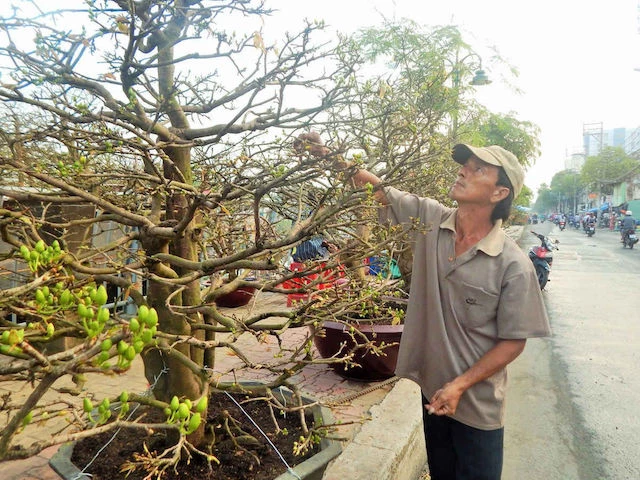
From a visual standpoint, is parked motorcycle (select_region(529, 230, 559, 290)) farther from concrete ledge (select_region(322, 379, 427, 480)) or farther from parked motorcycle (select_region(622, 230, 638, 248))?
parked motorcycle (select_region(622, 230, 638, 248))

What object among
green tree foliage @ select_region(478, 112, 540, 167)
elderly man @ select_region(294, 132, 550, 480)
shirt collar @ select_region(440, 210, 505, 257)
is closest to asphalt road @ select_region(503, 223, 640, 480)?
elderly man @ select_region(294, 132, 550, 480)

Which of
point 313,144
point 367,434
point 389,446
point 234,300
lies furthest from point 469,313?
point 234,300

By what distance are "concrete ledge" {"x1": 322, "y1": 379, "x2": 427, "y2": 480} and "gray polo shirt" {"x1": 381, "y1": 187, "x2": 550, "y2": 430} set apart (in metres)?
0.77

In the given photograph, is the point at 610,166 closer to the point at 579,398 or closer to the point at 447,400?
the point at 579,398

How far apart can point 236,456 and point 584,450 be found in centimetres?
306

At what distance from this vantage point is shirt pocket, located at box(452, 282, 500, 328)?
7.34ft

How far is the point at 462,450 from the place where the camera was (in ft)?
7.69

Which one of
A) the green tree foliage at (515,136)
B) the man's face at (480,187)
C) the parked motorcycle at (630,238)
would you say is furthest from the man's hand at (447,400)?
the parked motorcycle at (630,238)

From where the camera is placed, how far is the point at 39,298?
3.57 feet

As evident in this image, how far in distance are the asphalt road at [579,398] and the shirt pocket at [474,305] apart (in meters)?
2.00

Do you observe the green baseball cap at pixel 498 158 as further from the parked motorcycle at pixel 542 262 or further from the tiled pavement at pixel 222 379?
the parked motorcycle at pixel 542 262

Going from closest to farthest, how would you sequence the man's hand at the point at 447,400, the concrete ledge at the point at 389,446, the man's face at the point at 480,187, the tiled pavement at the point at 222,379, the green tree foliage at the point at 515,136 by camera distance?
the man's hand at the point at 447,400 < the man's face at the point at 480,187 < the concrete ledge at the point at 389,446 < the tiled pavement at the point at 222,379 < the green tree foliage at the point at 515,136

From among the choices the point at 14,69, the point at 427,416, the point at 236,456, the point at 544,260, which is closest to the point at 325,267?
the point at 427,416

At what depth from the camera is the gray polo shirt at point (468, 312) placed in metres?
2.18
